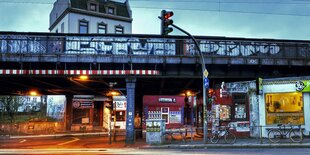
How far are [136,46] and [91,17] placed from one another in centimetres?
2805

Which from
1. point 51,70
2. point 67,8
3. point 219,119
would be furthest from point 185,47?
point 67,8

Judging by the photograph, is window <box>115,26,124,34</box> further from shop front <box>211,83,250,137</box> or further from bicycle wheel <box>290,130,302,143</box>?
bicycle wheel <box>290,130,302,143</box>

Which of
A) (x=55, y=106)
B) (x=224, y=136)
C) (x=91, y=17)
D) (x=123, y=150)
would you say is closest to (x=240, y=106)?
(x=224, y=136)

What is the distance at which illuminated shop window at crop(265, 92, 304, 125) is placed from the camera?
79.6 feet

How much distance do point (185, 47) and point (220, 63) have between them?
2645 mm

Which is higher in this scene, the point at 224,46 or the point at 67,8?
the point at 67,8

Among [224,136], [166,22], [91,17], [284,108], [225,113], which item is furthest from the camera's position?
[91,17]

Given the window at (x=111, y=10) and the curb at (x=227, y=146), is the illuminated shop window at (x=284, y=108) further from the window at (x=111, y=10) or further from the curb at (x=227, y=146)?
the window at (x=111, y=10)

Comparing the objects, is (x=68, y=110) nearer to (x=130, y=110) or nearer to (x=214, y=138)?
(x=130, y=110)

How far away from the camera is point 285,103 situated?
2464 cm

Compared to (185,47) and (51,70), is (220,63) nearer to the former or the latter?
(185,47)

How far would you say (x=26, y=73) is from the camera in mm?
23922

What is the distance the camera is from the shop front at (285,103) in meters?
24.0

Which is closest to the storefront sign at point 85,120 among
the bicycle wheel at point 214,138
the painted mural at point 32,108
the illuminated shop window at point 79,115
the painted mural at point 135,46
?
the illuminated shop window at point 79,115
